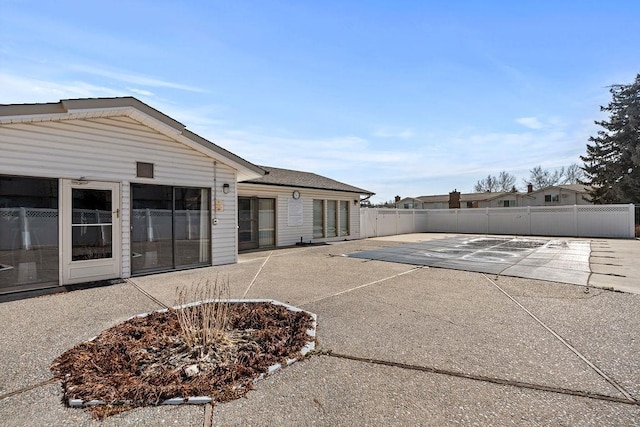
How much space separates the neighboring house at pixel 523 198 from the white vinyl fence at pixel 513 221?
19.2 ft

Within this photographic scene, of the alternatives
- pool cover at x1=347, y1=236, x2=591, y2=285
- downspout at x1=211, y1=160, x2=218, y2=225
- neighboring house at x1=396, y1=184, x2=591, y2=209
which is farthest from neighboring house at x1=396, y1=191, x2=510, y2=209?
downspout at x1=211, y1=160, x2=218, y2=225

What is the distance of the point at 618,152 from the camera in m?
24.5

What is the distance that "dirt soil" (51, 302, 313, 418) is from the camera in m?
2.44

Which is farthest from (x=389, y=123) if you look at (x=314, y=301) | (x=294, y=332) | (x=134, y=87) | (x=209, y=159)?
(x=294, y=332)

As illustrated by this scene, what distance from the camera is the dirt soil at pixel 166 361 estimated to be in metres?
2.44

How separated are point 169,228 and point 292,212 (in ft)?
21.6

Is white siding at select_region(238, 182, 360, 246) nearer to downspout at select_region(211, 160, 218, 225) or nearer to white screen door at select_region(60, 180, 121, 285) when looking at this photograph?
downspout at select_region(211, 160, 218, 225)

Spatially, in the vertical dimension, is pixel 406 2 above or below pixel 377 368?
above

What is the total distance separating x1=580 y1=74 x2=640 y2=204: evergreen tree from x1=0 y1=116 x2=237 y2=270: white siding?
93.8 ft

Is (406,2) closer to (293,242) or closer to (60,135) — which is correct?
(60,135)

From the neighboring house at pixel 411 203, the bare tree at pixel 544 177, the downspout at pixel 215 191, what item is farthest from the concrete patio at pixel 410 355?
the bare tree at pixel 544 177

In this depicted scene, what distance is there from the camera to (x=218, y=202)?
8.35 meters

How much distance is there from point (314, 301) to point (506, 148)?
20292mm

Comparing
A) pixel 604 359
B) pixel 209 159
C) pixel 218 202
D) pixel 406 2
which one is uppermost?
pixel 406 2
